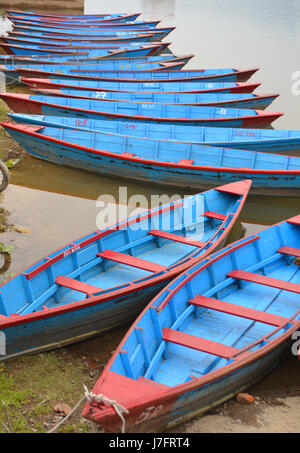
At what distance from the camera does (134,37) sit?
95.5ft

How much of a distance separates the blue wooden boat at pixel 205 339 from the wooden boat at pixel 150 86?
10501mm

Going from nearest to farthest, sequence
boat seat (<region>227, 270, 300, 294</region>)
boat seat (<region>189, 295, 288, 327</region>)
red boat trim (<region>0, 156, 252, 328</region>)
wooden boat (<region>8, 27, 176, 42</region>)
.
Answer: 1. red boat trim (<region>0, 156, 252, 328</region>)
2. boat seat (<region>189, 295, 288, 327</region>)
3. boat seat (<region>227, 270, 300, 294</region>)
4. wooden boat (<region>8, 27, 176, 42</region>)

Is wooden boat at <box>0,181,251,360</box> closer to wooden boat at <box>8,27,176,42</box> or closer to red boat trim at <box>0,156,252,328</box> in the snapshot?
red boat trim at <box>0,156,252,328</box>

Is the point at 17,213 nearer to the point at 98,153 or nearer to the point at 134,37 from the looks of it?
the point at 98,153

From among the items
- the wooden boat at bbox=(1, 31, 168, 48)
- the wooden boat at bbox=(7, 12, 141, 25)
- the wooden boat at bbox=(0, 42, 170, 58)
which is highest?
the wooden boat at bbox=(7, 12, 141, 25)

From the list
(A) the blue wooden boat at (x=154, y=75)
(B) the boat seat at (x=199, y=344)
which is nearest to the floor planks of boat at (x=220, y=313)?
(B) the boat seat at (x=199, y=344)

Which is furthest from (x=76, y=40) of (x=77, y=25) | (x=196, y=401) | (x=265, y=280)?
(x=196, y=401)

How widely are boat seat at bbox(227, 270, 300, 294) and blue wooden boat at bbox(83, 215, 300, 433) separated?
2 centimetres

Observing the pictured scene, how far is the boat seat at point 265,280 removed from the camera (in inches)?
316

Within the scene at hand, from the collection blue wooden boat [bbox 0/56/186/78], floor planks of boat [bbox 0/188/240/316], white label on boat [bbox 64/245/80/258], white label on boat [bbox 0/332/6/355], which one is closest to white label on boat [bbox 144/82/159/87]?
blue wooden boat [bbox 0/56/186/78]

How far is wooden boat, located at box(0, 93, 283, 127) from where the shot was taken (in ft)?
51.8

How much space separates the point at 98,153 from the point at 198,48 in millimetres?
21328

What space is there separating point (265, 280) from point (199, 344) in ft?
6.86

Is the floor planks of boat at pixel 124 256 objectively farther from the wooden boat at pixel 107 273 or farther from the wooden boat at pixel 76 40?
the wooden boat at pixel 76 40
